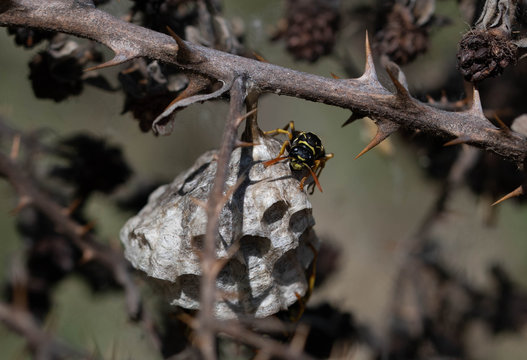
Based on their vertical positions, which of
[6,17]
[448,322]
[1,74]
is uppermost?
[6,17]

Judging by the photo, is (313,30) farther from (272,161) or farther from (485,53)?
(272,161)

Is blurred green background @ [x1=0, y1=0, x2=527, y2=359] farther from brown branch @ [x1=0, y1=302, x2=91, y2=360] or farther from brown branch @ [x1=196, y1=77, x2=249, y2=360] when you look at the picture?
brown branch @ [x1=196, y1=77, x2=249, y2=360]

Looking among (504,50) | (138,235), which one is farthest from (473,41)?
(138,235)

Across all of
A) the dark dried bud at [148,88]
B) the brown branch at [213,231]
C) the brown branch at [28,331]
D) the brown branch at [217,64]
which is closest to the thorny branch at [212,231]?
the brown branch at [213,231]

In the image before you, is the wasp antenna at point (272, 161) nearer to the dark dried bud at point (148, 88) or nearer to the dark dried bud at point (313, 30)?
the dark dried bud at point (148, 88)

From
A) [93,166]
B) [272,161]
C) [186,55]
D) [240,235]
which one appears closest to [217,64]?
[186,55]

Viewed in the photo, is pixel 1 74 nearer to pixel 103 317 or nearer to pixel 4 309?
pixel 103 317

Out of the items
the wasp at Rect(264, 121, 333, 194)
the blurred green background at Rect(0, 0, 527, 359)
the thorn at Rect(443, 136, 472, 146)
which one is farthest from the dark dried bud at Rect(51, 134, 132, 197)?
the thorn at Rect(443, 136, 472, 146)
